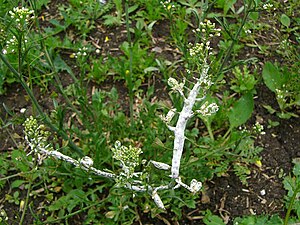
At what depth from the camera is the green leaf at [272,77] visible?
3.41 m

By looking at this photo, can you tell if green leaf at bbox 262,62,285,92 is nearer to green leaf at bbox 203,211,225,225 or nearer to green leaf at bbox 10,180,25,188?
green leaf at bbox 203,211,225,225

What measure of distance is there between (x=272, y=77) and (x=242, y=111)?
0.46 metres

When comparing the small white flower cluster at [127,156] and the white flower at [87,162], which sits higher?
the small white flower cluster at [127,156]

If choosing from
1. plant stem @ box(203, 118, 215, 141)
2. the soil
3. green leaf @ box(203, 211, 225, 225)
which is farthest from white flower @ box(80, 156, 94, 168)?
plant stem @ box(203, 118, 215, 141)

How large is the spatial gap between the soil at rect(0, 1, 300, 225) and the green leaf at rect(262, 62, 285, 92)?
0.33 ft

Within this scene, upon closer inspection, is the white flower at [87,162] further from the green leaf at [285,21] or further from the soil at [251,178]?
the green leaf at [285,21]

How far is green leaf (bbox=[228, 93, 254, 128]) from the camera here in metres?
3.15

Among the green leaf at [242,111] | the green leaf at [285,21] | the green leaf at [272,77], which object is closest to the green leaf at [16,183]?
the green leaf at [242,111]

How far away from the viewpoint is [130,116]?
3320 mm

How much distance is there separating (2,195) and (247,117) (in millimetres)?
1615

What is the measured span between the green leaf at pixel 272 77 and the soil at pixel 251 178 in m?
0.10

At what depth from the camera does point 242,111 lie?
10.3 feet

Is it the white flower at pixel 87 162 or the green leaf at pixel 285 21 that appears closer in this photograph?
the white flower at pixel 87 162

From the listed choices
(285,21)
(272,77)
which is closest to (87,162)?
(272,77)
